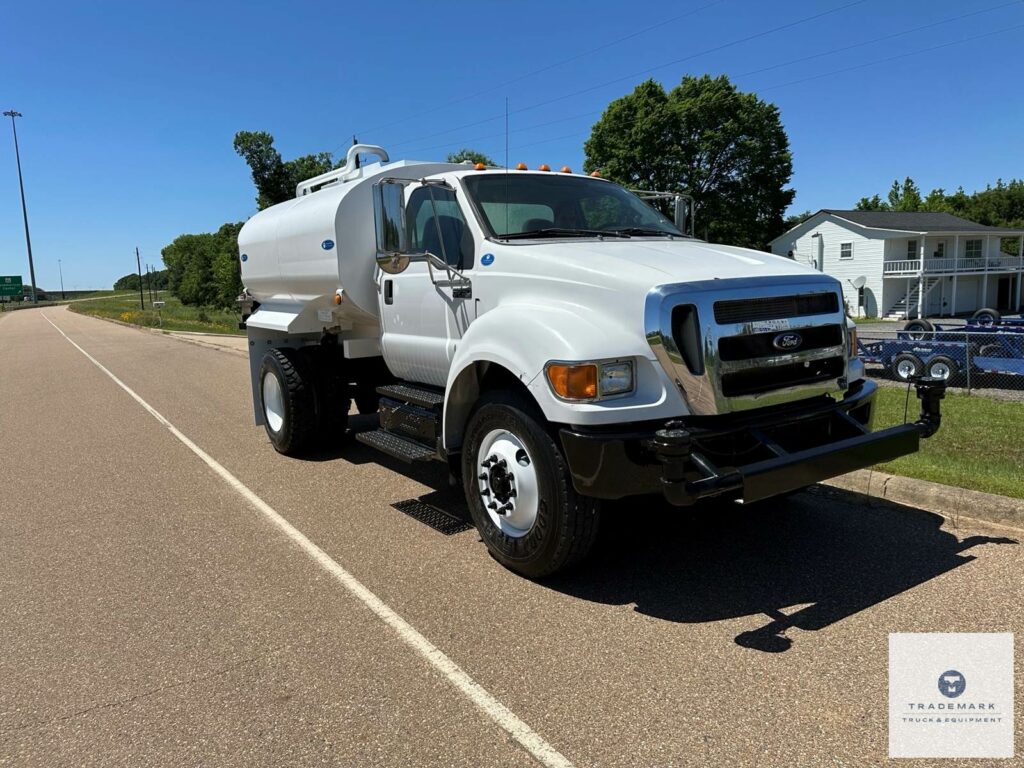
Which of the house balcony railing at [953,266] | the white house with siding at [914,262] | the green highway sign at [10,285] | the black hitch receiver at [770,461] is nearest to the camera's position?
the black hitch receiver at [770,461]

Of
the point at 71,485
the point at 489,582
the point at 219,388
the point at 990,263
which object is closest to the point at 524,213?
the point at 489,582

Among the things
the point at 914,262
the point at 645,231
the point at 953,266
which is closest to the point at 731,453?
the point at 645,231

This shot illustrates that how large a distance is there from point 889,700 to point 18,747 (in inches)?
137

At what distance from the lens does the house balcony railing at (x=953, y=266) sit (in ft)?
136

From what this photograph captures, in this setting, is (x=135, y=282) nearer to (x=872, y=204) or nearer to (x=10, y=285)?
(x=10, y=285)

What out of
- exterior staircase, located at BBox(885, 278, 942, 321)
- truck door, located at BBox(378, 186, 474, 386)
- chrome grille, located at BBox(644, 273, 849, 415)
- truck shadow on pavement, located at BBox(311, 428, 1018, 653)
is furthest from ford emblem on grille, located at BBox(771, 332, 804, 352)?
exterior staircase, located at BBox(885, 278, 942, 321)

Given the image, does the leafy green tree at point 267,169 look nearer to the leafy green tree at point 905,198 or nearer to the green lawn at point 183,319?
the green lawn at point 183,319

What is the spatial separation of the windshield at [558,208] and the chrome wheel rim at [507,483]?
145 cm

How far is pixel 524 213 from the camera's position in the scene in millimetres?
5254

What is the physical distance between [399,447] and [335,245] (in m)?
1.91

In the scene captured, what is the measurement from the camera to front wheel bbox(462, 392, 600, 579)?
4.01 m

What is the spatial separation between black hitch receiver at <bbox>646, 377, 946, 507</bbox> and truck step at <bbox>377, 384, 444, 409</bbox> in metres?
2.11

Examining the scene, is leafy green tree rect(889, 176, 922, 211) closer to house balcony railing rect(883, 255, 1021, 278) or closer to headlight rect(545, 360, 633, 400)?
house balcony railing rect(883, 255, 1021, 278)

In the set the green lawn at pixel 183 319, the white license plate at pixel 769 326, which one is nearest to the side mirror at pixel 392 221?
the white license plate at pixel 769 326
